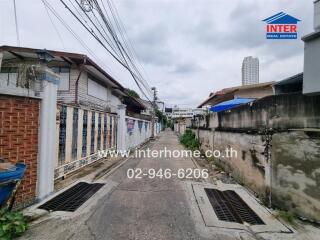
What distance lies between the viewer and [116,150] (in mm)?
13203

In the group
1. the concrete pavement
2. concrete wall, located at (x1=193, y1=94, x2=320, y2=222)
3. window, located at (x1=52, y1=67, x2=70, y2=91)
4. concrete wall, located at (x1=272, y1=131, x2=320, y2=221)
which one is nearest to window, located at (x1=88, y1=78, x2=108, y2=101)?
window, located at (x1=52, y1=67, x2=70, y2=91)

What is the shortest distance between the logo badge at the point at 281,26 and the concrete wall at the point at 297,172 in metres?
3.38

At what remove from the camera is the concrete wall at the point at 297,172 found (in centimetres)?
403

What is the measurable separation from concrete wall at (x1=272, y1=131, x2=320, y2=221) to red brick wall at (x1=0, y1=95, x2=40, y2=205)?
508 cm

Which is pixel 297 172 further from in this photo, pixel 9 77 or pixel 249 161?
pixel 9 77

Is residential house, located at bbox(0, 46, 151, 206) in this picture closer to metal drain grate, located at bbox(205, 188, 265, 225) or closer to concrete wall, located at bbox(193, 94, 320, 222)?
metal drain grate, located at bbox(205, 188, 265, 225)

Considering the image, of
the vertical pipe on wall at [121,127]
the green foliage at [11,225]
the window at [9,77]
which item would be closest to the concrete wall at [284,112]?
the green foliage at [11,225]

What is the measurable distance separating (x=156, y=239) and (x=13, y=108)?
136 inches

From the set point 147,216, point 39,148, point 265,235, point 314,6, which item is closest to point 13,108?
point 39,148

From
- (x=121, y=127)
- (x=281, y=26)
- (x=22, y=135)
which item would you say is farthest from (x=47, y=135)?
(x=121, y=127)

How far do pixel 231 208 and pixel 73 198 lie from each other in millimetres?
3576

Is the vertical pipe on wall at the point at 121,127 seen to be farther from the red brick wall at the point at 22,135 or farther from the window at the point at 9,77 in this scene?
the window at the point at 9,77

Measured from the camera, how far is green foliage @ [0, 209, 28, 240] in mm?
3246

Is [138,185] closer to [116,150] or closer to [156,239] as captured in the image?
[156,239]
